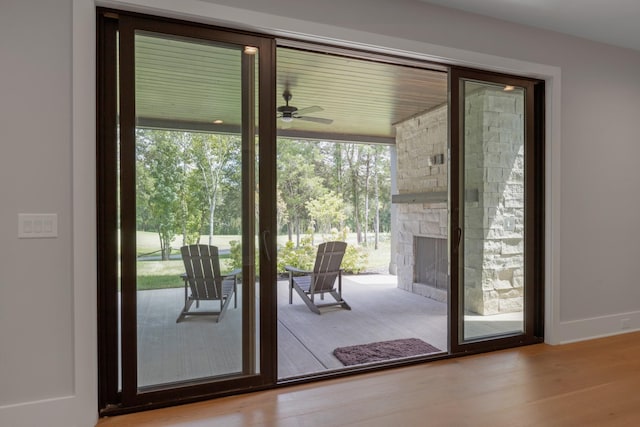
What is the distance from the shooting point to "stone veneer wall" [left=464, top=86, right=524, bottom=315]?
3131mm

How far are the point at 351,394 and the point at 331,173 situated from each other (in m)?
7.05

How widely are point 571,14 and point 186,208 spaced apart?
322 cm

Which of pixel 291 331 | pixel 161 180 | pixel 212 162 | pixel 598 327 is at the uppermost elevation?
pixel 212 162

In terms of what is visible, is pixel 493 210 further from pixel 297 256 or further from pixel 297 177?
pixel 297 177

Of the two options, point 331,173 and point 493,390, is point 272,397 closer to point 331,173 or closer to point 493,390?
point 493,390

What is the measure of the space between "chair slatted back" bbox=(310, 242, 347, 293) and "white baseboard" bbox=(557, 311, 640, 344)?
8.26 ft

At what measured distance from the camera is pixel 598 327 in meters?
3.50

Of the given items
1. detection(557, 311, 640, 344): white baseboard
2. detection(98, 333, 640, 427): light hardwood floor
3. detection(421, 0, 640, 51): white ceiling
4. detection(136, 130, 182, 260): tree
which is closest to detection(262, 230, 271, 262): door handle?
detection(136, 130, 182, 260): tree

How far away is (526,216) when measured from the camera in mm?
3363

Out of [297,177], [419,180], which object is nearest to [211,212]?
[419,180]
